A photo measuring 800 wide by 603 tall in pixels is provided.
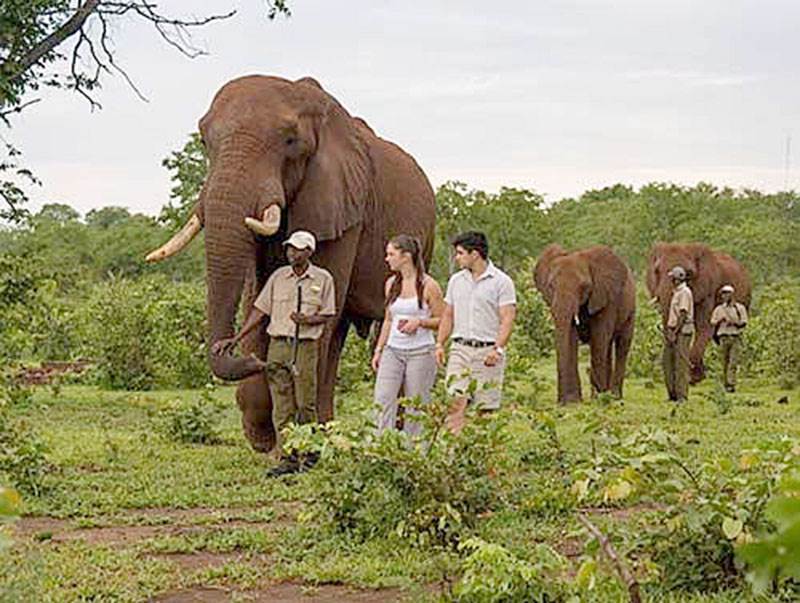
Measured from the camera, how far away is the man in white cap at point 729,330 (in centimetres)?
1900

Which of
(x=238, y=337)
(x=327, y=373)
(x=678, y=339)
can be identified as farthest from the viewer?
(x=678, y=339)

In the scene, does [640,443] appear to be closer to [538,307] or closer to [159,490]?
[159,490]

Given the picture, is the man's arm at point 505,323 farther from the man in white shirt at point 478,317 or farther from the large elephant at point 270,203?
the large elephant at point 270,203

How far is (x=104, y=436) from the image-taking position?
11648 mm

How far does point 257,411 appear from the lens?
32.7ft

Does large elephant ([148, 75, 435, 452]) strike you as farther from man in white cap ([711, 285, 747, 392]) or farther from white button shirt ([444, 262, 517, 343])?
man in white cap ([711, 285, 747, 392])

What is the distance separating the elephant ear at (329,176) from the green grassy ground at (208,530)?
5.47ft

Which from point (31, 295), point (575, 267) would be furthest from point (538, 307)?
point (31, 295)

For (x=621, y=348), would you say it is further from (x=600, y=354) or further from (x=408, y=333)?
(x=408, y=333)

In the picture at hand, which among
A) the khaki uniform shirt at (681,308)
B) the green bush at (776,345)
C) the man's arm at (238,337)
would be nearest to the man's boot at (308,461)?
the man's arm at (238,337)

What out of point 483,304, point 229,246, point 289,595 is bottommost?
point 289,595

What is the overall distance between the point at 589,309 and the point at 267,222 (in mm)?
8880

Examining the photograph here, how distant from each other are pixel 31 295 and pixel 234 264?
5003 mm

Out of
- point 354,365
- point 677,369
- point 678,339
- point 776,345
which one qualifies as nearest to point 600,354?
point 677,369
